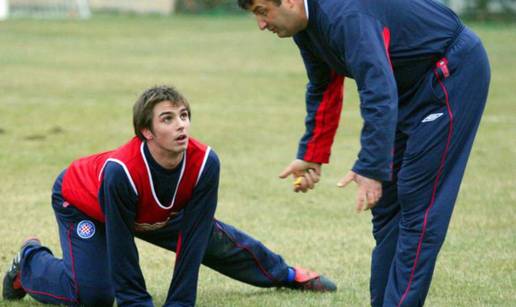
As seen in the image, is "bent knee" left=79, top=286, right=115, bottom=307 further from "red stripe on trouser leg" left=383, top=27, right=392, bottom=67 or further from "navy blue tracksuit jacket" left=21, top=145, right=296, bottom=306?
"red stripe on trouser leg" left=383, top=27, right=392, bottom=67

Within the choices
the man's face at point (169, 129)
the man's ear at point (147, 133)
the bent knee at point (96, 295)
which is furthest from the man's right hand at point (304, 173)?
the bent knee at point (96, 295)

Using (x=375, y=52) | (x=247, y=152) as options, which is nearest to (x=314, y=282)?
(x=375, y=52)

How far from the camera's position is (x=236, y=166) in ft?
34.7

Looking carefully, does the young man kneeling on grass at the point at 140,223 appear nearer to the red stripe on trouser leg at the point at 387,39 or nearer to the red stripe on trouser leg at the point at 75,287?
the red stripe on trouser leg at the point at 75,287

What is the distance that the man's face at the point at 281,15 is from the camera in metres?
4.56

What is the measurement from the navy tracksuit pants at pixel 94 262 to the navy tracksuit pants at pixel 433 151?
1329mm

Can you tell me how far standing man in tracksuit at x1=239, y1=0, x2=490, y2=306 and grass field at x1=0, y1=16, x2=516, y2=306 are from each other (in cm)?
117

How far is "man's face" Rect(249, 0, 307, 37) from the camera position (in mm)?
4562

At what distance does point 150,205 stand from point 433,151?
145cm

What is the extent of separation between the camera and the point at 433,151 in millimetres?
4730

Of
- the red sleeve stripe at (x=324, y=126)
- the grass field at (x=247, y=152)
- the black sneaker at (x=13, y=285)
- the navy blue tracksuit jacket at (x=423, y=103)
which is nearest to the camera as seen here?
the navy blue tracksuit jacket at (x=423, y=103)

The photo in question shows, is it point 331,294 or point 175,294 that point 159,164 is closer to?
point 175,294

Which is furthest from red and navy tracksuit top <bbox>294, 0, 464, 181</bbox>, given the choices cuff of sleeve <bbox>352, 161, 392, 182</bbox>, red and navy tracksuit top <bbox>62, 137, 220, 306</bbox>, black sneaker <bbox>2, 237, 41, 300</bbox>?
black sneaker <bbox>2, 237, 41, 300</bbox>

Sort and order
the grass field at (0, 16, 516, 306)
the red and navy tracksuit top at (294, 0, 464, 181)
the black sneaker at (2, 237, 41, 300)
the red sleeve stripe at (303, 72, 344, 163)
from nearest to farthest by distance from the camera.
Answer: the red and navy tracksuit top at (294, 0, 464, 181), the red sleeve stripe at (303, 72, 344, 163), the black sneaker at (2, 237, 41, 300), the grass field at (0, 16, 516, 306)
